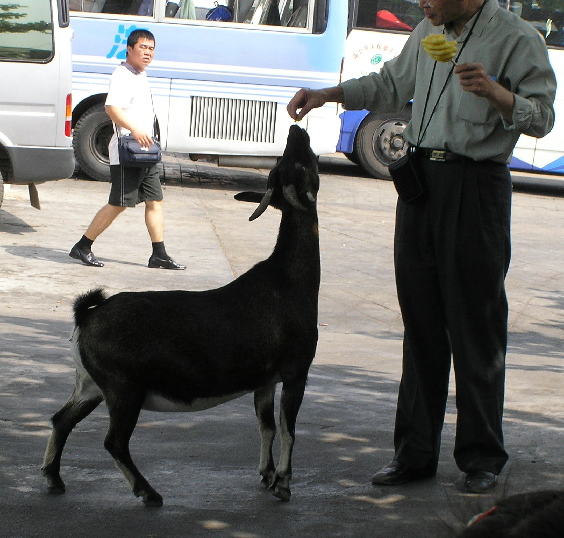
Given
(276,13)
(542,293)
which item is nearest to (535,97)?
(542,293)

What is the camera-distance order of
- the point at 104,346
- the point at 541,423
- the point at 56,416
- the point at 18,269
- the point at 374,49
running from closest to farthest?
the point at 104,346 < the point at 56,416 < the point at 541,423 < the point at 18,269 < the point at 374,49

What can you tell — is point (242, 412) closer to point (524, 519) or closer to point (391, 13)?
point (524, 519)

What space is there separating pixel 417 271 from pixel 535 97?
0.89 metres

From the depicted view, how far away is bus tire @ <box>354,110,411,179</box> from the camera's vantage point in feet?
54.4

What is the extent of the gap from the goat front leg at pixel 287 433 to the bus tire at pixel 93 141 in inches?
424

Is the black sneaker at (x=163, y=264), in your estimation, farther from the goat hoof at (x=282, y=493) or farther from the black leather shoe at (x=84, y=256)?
the goat hoof at (x=282, y=493)

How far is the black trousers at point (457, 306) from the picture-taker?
13.6 ft

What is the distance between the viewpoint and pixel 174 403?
154 inches

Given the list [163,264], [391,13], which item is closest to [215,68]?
[391,13]

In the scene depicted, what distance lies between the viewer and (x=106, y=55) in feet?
47.2

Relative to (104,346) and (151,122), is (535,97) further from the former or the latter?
(151,122)

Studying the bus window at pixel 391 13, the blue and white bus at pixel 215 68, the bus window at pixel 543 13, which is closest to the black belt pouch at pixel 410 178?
the blue and white bus at pixel 215 68

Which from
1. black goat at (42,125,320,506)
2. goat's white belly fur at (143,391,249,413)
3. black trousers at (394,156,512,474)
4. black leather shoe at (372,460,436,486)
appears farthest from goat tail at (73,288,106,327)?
black leather shoe at (372,460,436,486)

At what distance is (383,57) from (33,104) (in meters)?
7.62
